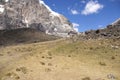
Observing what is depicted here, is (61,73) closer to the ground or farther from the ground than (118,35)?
closer to the ground

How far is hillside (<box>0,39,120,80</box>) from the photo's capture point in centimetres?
2806

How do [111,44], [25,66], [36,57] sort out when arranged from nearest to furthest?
[25,66], [36,57], [111,44]

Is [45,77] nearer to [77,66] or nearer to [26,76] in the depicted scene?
[26,76]

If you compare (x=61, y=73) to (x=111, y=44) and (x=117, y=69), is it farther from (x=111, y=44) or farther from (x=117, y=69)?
(x=111, y=44)

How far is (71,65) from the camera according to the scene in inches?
1244

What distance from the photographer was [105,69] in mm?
29859

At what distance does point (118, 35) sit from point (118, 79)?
1867 centimetres

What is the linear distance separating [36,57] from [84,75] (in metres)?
8.72

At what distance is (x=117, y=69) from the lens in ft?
97.4

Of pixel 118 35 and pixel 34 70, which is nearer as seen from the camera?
pixel 34 70

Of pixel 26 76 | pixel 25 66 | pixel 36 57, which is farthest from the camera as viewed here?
pixel 36 57

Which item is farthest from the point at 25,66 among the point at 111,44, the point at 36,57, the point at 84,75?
the point at 111,44

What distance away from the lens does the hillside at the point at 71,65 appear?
92.1ft

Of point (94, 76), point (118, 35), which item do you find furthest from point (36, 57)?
point (118, 35)
